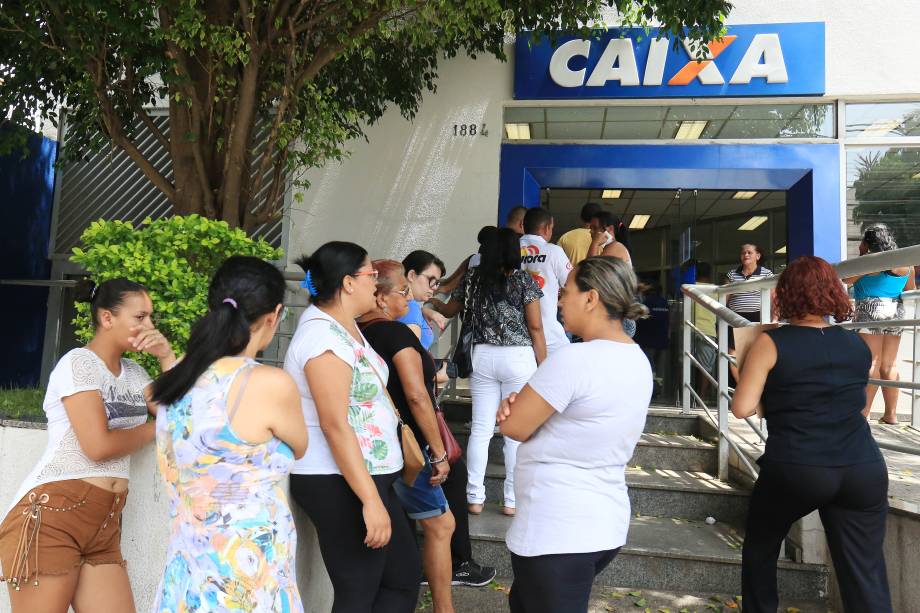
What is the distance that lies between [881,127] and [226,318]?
7.56 m

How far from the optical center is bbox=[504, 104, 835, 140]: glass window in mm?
7383

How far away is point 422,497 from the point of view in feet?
9.23

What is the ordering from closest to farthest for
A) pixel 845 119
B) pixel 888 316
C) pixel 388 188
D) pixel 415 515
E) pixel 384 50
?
pixel 415 515
pixel 888 316
pixel 384 50
pixel 845 119
pixel 388 188

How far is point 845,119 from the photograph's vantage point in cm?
729

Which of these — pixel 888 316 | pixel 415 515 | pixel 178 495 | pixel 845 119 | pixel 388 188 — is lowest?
pixel 415 515

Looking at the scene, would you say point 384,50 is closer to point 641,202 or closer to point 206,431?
point 641,202

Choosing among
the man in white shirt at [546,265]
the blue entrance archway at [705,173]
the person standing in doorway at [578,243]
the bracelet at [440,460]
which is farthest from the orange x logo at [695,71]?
the bracelet at [440,460]

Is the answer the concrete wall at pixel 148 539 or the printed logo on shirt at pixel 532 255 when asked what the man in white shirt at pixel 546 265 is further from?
the concrete wall at pixel 148 539

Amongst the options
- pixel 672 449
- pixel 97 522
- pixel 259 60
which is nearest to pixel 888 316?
pixel 672 449

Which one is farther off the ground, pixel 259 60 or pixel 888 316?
pixel 259 60

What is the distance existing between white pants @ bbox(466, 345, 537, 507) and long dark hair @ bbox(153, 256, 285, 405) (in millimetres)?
2170

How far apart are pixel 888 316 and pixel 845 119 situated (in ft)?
10.5

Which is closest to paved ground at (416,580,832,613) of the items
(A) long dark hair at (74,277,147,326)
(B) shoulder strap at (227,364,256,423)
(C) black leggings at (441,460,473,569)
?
(C) black leggings at (441,460,473,569)

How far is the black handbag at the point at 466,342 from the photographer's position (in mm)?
4113
